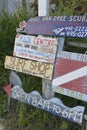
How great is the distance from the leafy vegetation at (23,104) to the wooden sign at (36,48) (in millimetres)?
443

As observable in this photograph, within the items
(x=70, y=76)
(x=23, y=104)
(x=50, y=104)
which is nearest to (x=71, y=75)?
(x=70, y=76)

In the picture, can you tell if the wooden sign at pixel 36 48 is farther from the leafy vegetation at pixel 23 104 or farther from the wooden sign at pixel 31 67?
the leafy vegetation at pixel 23 104

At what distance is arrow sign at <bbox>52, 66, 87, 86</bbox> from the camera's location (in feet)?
12.7

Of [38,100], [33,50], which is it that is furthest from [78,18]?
[38,100]

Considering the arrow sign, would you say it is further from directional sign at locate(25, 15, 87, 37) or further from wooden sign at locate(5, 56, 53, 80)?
directional sign at locate(25, 15, 87, 37)

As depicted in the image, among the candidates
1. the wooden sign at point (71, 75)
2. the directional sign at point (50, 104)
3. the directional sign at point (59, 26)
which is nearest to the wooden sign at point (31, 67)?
the wooden sign at point (71, 75)

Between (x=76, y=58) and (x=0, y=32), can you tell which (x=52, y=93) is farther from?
(x=0, y=32)

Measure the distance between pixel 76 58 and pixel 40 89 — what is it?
0.95 meters

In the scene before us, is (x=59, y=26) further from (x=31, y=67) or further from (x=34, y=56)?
(x=31, y=67)

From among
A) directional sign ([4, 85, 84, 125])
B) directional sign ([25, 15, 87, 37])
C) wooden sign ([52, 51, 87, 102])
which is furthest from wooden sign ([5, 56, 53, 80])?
directional sign ([25, 15, 87, 37])

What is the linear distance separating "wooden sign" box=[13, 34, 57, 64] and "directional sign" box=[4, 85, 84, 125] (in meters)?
0.43

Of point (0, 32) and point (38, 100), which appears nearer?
point (38, 100)

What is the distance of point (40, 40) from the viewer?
14.1 ft

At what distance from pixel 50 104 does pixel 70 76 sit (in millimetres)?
418
